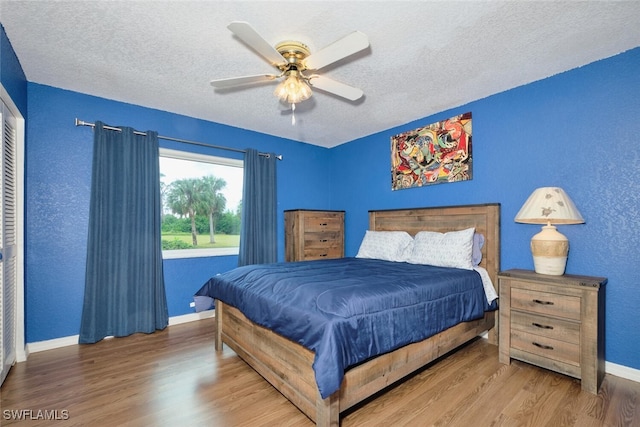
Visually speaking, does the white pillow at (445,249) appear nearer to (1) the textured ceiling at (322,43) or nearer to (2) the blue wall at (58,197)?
(1) the textured ceiling at (322,43)

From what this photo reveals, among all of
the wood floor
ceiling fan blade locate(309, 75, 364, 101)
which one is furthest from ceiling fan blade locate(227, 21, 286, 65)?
the wood floor

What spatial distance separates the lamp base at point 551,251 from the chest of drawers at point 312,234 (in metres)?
2.54

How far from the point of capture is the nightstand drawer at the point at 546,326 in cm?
206

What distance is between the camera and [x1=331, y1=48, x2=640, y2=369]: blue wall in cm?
216

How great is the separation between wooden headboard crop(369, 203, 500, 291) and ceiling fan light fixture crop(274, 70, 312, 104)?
208 centimetres

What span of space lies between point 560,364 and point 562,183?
1447 mm

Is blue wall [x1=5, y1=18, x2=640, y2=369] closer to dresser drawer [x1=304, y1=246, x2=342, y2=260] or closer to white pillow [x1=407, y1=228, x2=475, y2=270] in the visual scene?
white pillow [x1=407, y1=228, x2=475, y2=270]

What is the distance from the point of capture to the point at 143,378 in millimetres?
2135

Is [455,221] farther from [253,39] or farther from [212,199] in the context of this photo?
[212,199]

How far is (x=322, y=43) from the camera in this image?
2.07 meters

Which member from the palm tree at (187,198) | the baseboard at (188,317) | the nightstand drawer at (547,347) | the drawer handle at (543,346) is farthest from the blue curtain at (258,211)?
the drawer handle at (543,346)

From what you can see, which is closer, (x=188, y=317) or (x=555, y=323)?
(x=555, y=323)

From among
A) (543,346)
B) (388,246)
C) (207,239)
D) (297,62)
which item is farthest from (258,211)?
(543,346)

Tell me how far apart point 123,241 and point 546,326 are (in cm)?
386
